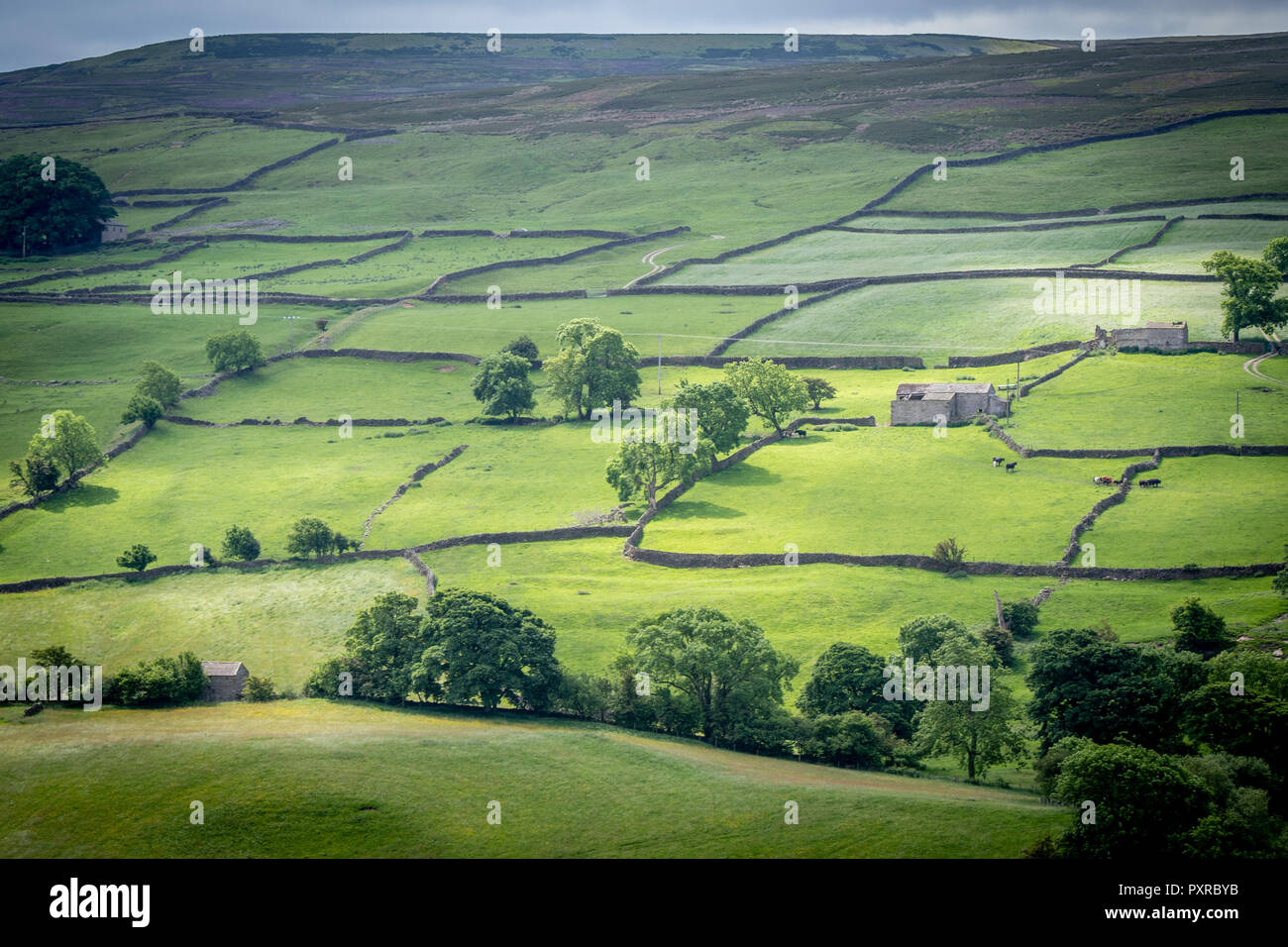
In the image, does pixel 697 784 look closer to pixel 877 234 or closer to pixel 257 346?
pixel 257 346

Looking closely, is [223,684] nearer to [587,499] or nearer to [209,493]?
[587,499]

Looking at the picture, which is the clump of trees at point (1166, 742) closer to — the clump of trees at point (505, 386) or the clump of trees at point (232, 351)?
the clump of trees at point (505, 386)

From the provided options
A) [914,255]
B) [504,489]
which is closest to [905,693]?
[504,489]

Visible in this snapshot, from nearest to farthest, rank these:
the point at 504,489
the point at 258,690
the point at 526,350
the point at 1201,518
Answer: the point at 258,690 < the point at 1201,518 < the point at 504,489 < the point at 526,350

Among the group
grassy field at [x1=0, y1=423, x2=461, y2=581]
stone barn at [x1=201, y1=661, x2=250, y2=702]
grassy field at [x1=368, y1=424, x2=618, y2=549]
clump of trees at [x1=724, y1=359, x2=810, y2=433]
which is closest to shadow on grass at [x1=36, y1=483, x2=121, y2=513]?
grassy field at [x1=0, y1=423, x2=461, y2=581]

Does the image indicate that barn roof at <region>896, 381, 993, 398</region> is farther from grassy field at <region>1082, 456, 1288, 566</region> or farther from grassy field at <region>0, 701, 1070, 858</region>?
grassy field at <region>0, 701, 1070, 858</region>
